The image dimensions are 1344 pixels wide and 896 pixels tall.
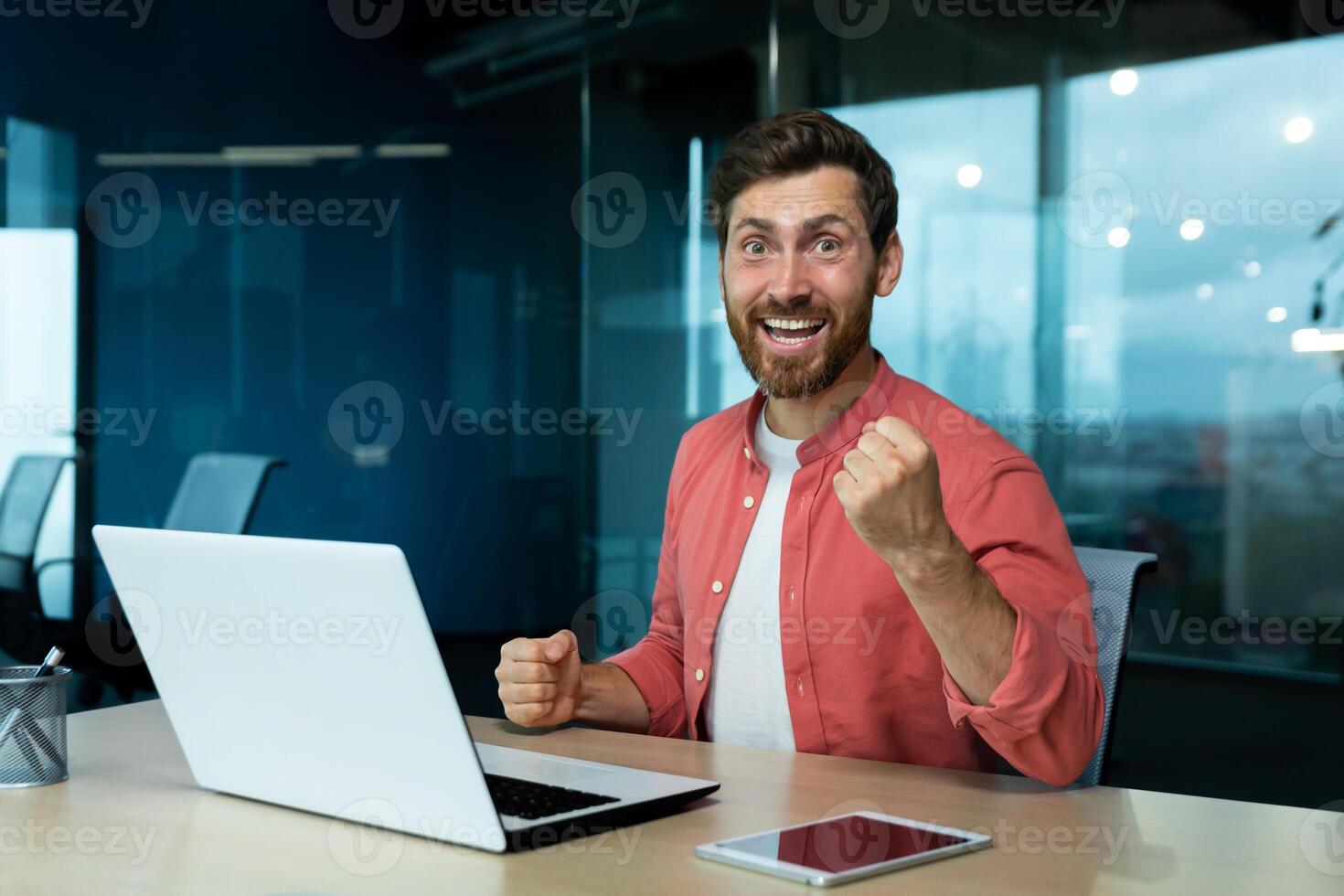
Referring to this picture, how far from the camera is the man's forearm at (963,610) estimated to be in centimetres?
134

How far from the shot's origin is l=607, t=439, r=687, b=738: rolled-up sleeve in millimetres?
1834

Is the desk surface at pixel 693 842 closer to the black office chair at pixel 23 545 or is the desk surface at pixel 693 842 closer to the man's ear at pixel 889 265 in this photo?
the man's ear at pixel 889 265

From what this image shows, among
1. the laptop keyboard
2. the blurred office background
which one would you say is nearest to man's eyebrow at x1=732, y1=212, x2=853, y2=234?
the laptop keyboard

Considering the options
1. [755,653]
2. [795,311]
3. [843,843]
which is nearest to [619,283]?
[795,311]

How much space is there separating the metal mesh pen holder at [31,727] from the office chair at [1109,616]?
1.10m

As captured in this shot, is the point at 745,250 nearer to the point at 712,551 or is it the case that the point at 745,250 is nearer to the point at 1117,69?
the point at 712,551

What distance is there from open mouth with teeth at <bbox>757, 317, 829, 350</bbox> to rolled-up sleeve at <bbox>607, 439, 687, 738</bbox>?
301 mm

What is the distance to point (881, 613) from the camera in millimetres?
1717

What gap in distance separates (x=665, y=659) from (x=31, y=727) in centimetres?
87

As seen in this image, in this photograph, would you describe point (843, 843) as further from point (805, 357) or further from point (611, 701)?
point (805, 357)

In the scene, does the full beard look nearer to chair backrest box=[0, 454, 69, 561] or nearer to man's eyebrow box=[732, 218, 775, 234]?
man's eyebrow box=[732, 218, 775, 234]

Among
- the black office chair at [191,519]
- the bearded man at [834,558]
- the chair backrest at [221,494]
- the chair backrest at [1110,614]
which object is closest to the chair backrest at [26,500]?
the black office chair at [191,519]

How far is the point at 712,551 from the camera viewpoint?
1.90 meters

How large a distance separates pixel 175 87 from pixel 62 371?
3.38ft
